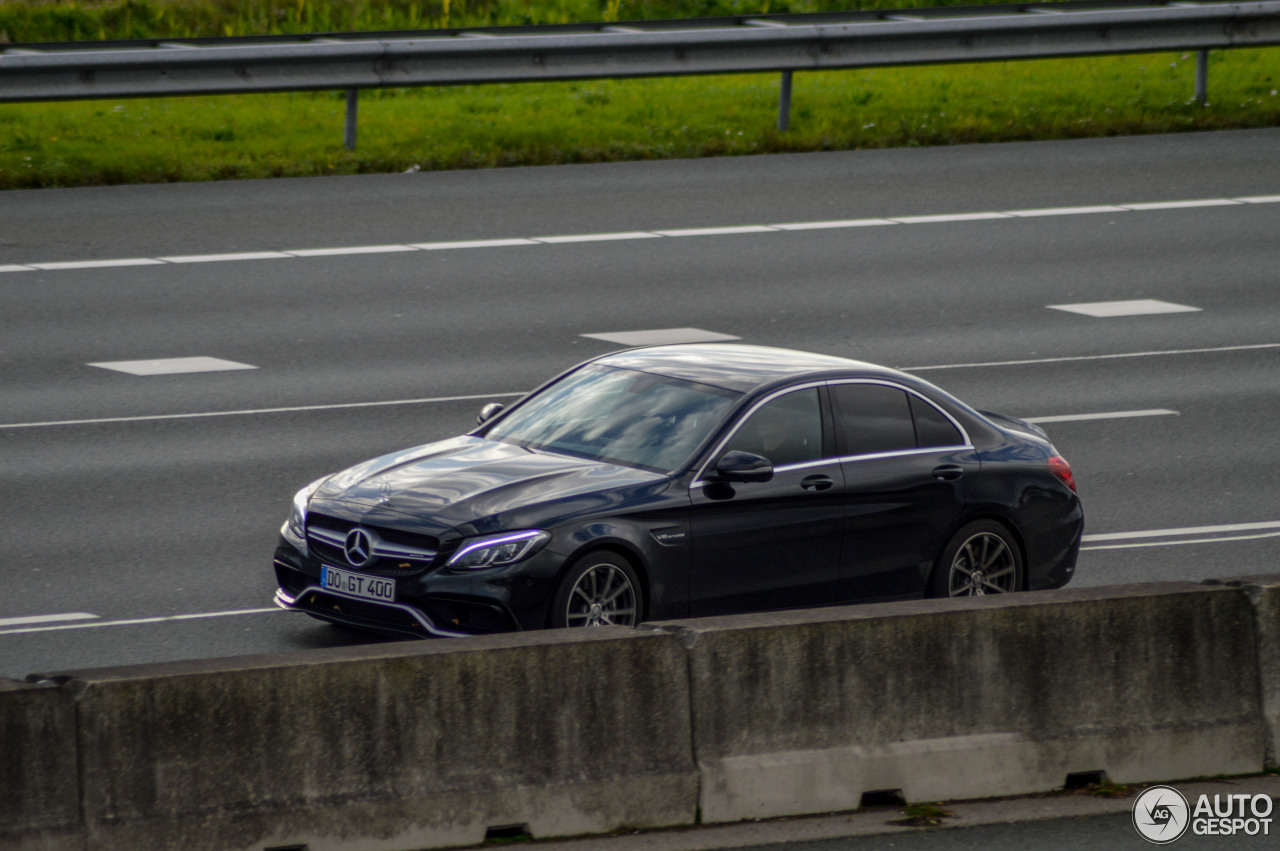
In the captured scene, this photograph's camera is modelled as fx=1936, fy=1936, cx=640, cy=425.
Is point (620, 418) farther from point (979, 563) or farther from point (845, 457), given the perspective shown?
point (979, 563)

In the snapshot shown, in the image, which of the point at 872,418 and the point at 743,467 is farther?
the point at 872,418

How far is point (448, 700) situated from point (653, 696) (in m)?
0.78

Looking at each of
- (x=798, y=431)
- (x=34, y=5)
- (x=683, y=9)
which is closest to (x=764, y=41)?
(x=683, y=9)

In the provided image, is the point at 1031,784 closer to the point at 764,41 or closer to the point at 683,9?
the point at 764,41

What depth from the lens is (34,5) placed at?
1072 inches

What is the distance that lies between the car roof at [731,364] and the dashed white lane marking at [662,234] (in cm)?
790

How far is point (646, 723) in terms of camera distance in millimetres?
7070

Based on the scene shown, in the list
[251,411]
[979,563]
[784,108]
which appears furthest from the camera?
[784,108]

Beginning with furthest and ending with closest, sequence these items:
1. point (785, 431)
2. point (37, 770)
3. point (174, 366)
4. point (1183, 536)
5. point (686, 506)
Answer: point (174, 366) < point (1183, 536) < point (785, 431) < point (686, 506) < point (37, 770)

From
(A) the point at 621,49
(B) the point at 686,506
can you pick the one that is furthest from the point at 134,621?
(A) the point at 621,49

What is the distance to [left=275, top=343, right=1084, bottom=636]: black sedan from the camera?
864 centimetres

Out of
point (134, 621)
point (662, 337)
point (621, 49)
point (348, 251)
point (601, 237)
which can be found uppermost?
point (621, 49)

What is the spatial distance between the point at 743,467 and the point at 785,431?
59 cm

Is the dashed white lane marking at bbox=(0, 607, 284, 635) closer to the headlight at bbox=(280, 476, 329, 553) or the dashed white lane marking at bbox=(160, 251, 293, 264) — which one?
the headlight at bbox=(280, 476, 329, 553)
